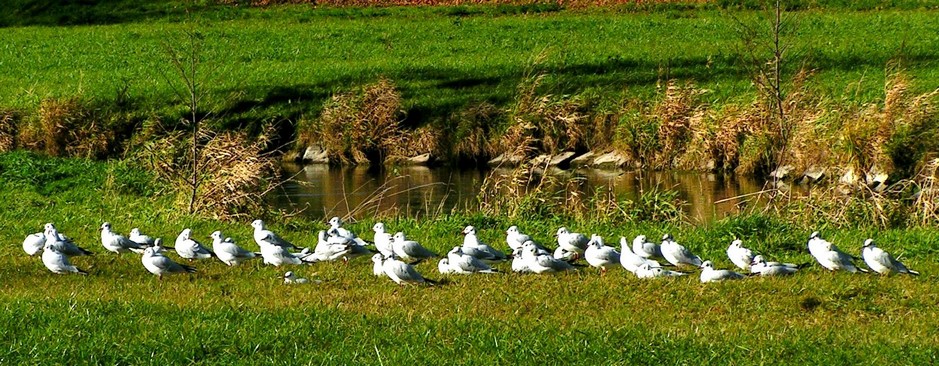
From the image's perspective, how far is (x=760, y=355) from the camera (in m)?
9.48

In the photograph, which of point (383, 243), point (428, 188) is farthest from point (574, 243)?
point (428, 188)

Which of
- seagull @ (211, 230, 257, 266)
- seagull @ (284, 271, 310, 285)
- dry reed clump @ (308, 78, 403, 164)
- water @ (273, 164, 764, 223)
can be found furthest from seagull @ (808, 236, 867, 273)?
dry reed clump @ (308, 78, 403, 164)

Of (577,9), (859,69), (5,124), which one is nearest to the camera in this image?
(5,124)

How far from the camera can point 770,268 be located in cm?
1294

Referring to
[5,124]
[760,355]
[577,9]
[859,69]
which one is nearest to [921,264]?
[760,355]

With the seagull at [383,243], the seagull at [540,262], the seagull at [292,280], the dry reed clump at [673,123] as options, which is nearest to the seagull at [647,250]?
the seagull at [540,262]

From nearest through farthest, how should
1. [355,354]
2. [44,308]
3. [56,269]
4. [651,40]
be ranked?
[355,354] → [44,308] → [56,269] → [651,40]

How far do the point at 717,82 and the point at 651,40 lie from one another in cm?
909

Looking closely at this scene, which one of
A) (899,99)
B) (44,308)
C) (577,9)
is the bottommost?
(577,9)

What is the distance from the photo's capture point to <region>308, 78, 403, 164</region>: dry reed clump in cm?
2880

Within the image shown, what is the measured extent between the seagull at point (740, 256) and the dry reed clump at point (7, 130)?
61.5ft

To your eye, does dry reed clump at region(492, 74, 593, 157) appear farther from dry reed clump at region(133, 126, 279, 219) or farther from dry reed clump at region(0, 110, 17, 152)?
dry reed clump at region(0, 110, 17, 152)

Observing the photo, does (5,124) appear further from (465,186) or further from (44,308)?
(44,308)

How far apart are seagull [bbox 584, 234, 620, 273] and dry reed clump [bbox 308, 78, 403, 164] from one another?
1552 centimetres
